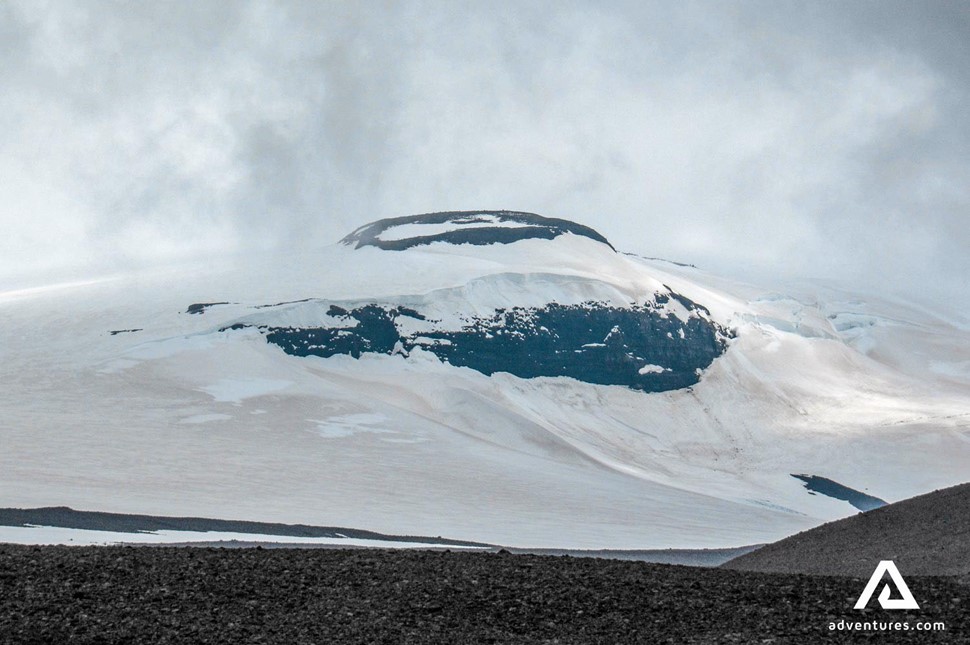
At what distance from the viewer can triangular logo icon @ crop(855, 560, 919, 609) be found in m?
12.6

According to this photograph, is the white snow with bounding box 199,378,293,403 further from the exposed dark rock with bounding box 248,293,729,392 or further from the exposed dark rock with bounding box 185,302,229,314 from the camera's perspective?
the exposed dark rock with bounding box 185,302,229,314

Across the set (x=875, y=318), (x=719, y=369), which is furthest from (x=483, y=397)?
(x=875, y=318)

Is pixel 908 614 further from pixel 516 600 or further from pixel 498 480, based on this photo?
pixel 498 480

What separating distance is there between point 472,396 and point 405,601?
59741mm

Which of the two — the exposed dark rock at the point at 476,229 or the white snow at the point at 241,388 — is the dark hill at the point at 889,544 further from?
the exposed dark rock at the point at 476,229

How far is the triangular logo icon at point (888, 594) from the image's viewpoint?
12.6 meters

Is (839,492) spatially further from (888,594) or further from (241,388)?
(888,594)

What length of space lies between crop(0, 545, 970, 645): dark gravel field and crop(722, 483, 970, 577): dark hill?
23.5 feet

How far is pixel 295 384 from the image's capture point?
67.1 meters

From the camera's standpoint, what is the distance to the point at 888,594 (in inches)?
508

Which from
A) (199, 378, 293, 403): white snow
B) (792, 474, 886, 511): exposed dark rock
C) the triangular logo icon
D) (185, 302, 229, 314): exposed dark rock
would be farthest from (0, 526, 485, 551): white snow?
(185, 302, 229, 314): exposed dark rock

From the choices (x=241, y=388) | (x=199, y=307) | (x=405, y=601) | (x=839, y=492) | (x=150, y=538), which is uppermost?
(x=199, y=307)

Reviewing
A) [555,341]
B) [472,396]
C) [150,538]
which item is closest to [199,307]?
[472,396]

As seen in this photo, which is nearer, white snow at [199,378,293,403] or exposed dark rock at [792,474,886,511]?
white snow at [199,378,293,403]
